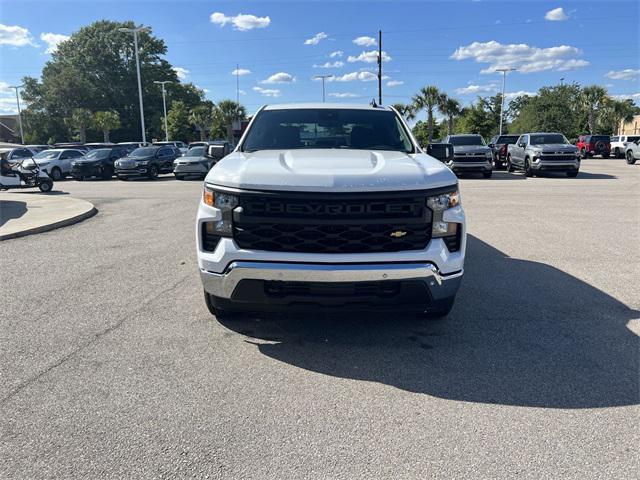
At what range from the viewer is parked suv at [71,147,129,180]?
23312mm

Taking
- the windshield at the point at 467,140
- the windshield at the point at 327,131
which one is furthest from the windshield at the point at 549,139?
the windshield at the point at 327,131

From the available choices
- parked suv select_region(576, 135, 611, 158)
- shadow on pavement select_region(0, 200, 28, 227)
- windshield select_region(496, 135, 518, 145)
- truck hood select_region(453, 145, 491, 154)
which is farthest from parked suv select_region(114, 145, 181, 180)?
parked suv select_region(576, 135, 611, 158)

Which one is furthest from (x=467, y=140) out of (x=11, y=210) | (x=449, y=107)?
(x=449, y=107)

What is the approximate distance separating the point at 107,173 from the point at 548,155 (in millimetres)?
20102

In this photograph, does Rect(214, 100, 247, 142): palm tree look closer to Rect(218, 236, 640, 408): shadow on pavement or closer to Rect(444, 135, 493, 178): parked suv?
Rect(444, 135, 493, 178): parked suv

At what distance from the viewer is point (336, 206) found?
3.42 m

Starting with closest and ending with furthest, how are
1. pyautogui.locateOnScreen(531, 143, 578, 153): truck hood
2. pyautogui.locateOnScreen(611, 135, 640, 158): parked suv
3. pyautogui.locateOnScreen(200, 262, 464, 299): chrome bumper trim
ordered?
1. pyautogui.locateOnScreen(200, 262, 464, 299): chrome bumper trim
2. pyautogui.locateOnScreen(531, 143, 578, 153): truck hood
3. pyautogui.locateOnScreen(611, 135, 640, 158): parked suv

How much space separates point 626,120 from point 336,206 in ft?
273

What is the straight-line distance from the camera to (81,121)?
2474 inches

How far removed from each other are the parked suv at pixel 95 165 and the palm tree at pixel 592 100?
→ 61.6 meters

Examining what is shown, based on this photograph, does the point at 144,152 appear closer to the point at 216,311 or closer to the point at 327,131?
the point at 327,131

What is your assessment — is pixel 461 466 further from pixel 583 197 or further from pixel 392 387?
pixel 583 197

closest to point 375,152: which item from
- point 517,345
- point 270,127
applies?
point 270,127

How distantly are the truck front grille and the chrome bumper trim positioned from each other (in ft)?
0.47
